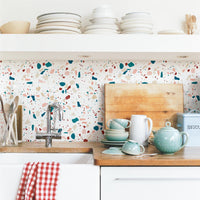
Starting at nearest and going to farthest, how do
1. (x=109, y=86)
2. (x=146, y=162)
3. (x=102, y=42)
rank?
(x=146, y=162) → (x=102, y=42) → (x=109, y=86)

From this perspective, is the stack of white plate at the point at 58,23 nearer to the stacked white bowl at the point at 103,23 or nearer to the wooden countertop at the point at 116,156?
the stacked white bowl at the point at 103,23

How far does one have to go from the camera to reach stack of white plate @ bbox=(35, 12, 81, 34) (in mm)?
2010

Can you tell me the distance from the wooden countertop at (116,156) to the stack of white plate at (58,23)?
76 centimetres

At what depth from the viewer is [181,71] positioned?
2.38 meters

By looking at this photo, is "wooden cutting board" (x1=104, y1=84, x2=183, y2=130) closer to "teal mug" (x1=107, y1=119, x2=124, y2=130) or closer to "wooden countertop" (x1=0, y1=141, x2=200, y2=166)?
"teal mug" (x1=107, y1=119, x2=124, y2=130)

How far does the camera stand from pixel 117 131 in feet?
6.60

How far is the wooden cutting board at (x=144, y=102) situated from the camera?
2289 mm

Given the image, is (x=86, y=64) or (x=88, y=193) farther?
(x=86, y=64)

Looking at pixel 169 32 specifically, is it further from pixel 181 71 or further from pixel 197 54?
pixel 181 71

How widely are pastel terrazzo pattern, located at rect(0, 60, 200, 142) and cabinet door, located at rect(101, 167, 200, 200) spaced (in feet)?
2.41

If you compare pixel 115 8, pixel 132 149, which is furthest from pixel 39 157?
pixel 115 8

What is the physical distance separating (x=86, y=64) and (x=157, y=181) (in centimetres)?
107

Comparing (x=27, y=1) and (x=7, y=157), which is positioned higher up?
(x=27, y=1)

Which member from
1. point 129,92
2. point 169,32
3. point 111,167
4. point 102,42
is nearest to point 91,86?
point 129,92
